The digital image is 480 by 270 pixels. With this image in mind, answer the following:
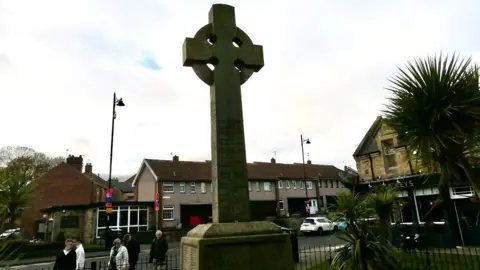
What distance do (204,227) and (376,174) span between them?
19.6 meters

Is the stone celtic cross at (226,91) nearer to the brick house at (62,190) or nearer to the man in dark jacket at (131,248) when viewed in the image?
the man in dark jacket at (131,248)

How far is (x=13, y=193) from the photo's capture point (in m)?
7.02

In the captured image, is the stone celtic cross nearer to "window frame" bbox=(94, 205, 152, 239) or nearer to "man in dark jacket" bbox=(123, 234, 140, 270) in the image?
"man in dark jacket" bbox=(123, 234, 140, 270)

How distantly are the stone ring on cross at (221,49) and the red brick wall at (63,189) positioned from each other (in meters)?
46.2

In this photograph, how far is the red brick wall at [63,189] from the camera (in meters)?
44.7

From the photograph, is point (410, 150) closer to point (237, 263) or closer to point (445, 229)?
point (237, 263)

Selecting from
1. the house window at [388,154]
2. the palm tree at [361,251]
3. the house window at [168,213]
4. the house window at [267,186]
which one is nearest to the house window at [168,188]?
the house window at [168,213]

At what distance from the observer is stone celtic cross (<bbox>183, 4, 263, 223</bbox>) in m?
4.62

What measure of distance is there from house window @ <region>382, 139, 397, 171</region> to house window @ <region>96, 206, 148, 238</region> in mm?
25160

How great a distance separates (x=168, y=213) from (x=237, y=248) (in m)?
37.9

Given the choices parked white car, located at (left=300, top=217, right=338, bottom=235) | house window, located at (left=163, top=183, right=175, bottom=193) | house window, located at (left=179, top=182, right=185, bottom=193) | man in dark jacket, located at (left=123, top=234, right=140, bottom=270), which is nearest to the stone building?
parked white car, located at (left=300, top=217, right=338, bottom=235)

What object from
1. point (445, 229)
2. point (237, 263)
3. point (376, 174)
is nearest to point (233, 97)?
point (237, 263)

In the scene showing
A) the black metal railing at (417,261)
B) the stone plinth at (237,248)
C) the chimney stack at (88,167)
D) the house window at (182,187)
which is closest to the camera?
the stone plinth at (237,248)

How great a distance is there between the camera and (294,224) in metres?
37.2
